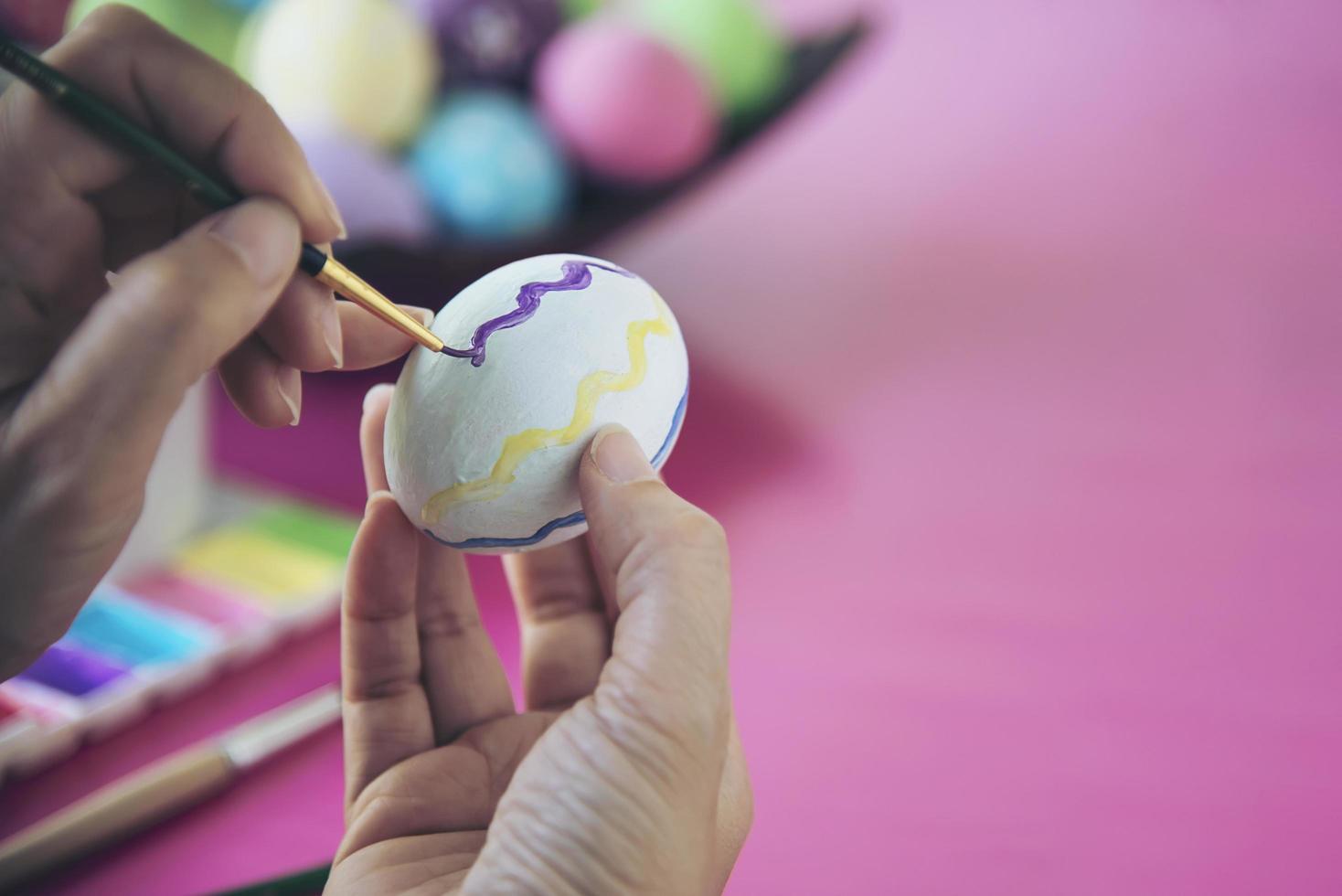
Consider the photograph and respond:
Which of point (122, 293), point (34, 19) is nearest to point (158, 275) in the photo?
point (122, 293)

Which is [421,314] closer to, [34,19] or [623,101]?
[623,101]

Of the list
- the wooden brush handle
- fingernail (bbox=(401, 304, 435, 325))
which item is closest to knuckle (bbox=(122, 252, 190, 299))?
fingernail (bbox=(401, 304, 435, 325))

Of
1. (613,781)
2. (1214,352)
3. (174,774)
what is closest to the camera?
(613,781)

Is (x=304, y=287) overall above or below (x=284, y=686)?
above

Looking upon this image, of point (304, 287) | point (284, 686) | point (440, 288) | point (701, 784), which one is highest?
point (304, 287)

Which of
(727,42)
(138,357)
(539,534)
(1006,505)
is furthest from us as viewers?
(727,42)

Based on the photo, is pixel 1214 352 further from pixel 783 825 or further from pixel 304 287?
pixel 304 287

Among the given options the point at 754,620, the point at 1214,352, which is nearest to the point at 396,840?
the point at 754,620
